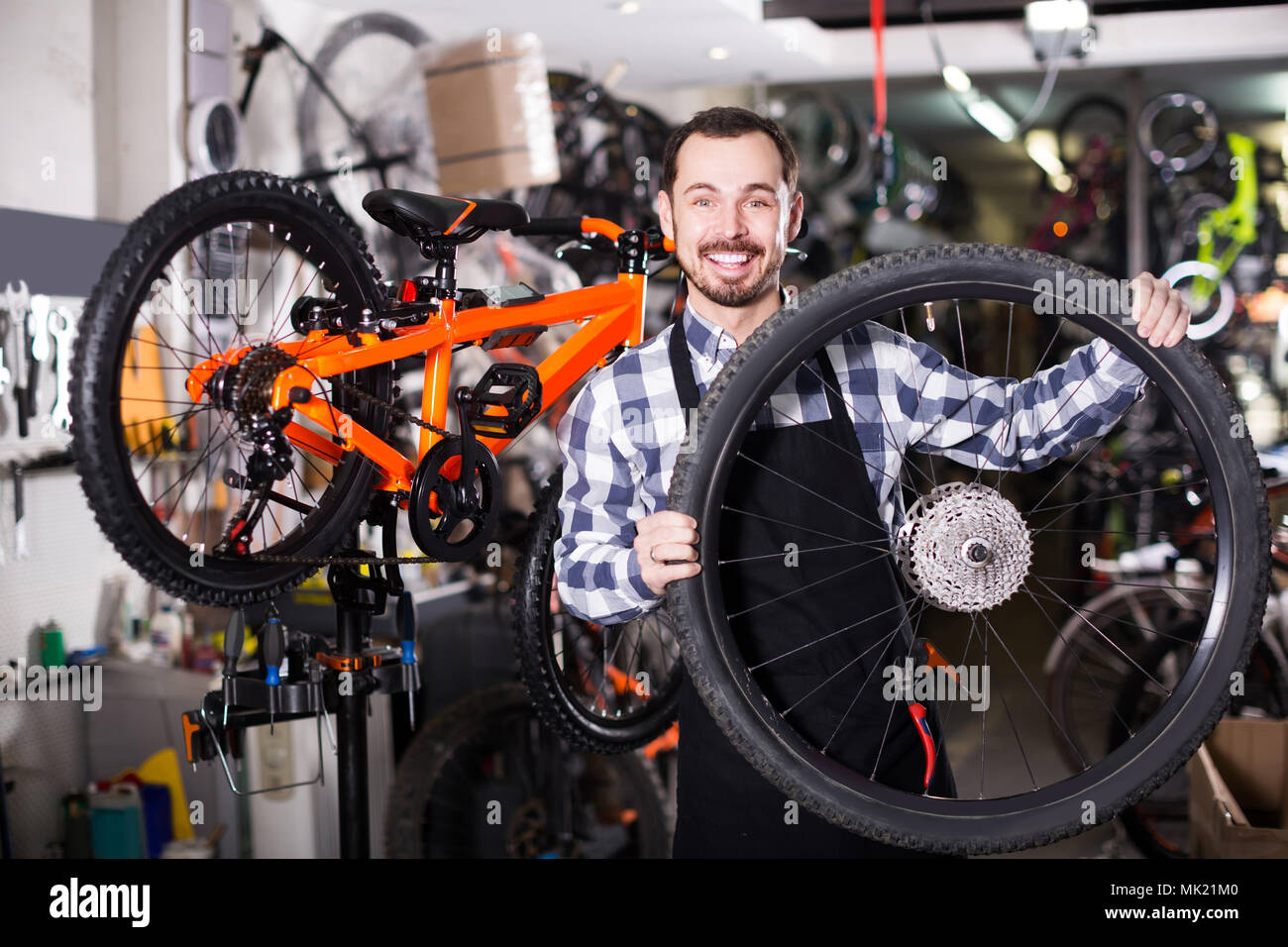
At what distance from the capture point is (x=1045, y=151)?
706 centimetres

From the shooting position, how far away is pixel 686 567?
1314 mm

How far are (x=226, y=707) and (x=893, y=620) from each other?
1005 millimetres

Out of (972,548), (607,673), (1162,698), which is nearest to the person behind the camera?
(972,548)

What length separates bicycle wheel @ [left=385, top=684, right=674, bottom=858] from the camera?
8.92 ft

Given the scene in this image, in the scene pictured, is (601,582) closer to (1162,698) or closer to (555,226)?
(555,226)

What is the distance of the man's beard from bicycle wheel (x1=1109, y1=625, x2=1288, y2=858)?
7.44 feet

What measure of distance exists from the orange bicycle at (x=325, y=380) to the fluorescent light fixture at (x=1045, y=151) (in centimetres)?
598

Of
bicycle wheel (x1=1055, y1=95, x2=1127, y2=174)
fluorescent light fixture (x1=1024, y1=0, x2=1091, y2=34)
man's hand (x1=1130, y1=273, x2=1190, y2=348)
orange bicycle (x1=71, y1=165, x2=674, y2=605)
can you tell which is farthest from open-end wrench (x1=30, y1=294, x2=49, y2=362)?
bicycle wheel (x1=1055, y1=95, x2=1127, y2=174)

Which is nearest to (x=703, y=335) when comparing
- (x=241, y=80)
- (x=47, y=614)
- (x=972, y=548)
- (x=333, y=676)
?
(x=972, y=548)

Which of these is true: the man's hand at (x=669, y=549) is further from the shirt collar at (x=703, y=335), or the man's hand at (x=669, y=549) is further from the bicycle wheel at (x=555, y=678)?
the bicycle wheel at (x=555, y=678)

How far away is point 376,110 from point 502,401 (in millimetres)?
2401

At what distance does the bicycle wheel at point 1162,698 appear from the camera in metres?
3.26
